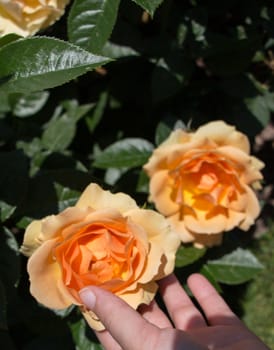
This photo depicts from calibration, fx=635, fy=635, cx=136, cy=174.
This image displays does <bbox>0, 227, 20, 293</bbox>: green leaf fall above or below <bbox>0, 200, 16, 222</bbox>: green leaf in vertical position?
below

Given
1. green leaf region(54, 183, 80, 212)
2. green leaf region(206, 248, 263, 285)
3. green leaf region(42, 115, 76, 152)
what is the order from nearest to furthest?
green leaf region(54, 183, 80, 212) → green leaf region(206, 248, 263, 285) → green leaf region(42, 115, 76, 152)

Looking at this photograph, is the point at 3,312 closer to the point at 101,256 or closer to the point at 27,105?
the point at 101,256

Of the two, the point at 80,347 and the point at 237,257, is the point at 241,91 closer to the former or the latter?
the point at 237,257

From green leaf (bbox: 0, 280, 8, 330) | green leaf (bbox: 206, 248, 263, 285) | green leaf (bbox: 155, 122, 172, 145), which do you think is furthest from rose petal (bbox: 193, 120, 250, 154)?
green leaf (bbox: 0, 280, 8, 330)

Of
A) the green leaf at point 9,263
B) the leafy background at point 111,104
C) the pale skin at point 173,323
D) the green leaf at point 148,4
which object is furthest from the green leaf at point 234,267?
the green leaf at point 148,4

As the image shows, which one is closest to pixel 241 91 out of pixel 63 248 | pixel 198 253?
pixel 198 253

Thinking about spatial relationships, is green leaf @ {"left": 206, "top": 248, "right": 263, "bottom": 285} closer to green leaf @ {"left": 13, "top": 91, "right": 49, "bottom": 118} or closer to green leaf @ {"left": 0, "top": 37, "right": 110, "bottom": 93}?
green leaf @ {"left": 13, "top": 91, "right": 49, "bottom": 118}
